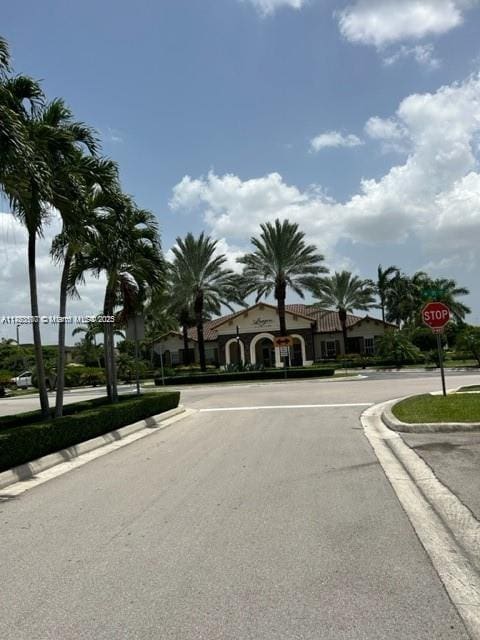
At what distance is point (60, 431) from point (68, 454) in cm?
42

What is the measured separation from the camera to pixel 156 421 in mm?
15406

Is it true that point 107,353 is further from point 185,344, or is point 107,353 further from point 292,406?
point 185,344

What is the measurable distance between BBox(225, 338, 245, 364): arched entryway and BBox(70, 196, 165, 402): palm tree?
1431 inches

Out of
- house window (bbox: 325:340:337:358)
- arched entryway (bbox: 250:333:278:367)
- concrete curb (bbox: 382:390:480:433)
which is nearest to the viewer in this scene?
concrete curb (bbox: 382:390:480:433)

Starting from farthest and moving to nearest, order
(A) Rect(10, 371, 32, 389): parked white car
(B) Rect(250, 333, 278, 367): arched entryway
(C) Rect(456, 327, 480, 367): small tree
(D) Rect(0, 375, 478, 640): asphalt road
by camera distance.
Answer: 1. (B) Rect(250, 333, 278, 367): arched entryway
2. (A) Rect(10, 371, 32, 389): parked white car
3. (C) Rect(456, 327, 480, 367): small tree
4. (D) Rect(0, 375, 478, 640): asphalt road

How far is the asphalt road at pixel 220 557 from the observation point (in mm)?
3707

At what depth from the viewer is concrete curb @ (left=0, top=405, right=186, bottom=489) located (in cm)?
831

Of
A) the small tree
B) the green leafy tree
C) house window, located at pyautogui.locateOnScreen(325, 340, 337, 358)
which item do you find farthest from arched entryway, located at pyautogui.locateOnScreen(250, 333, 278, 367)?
the small tree

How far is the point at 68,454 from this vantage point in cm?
1014

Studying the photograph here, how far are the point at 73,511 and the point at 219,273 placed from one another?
130 feet

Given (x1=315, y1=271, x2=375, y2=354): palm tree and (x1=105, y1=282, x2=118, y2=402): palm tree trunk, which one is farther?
(x1=315, y1=271, x2=375, y2=354): palm tree

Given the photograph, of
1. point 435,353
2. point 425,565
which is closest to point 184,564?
point 425,565

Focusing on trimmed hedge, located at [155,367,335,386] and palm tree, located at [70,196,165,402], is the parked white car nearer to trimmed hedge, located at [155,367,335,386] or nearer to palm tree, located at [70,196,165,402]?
trimmed hedge, located at [155,367,335,386]

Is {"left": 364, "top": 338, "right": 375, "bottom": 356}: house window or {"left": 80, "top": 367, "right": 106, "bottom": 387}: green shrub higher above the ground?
{"left": 364, "top": 338, "right": 375, "bottom": 356}: house window
